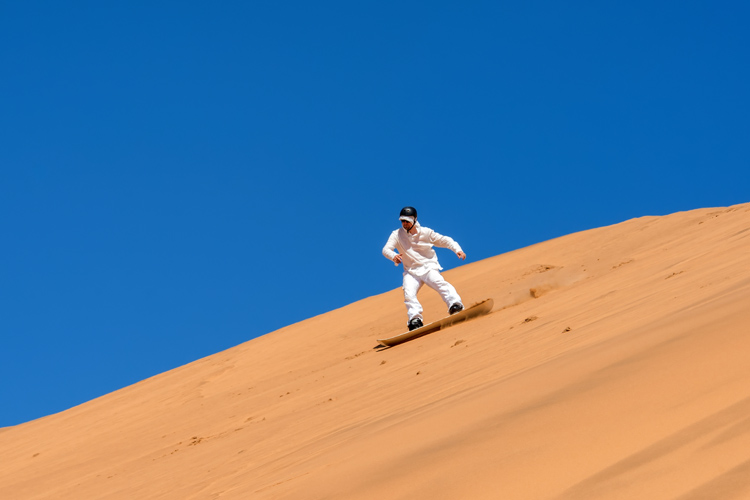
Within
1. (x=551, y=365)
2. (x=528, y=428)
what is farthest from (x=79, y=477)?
(x=528, y=428)

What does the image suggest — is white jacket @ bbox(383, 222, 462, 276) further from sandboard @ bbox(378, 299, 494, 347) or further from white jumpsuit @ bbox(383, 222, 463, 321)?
sandboard @ bbox(378, 299, 494, 347)

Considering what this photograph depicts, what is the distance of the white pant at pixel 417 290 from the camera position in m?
9.66

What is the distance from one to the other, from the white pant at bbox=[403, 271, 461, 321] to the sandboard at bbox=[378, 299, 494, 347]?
0.43m

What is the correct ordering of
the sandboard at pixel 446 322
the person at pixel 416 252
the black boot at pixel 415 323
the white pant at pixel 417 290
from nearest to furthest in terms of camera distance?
1. the sandboard at pixel 446 322
2. the black boot at pixel 415 323
3. the white pant at pixel 417 290
4. the person at pixel 416 252

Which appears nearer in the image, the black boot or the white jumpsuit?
the black boot

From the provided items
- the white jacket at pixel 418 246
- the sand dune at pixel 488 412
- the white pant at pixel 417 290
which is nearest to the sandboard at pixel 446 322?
the sand dune at pixel 488 412

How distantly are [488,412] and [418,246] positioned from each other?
21.4 feet

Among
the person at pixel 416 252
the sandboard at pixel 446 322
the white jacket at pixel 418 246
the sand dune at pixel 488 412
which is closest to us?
the sand dune at pixel 488 412

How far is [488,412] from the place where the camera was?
3598mm

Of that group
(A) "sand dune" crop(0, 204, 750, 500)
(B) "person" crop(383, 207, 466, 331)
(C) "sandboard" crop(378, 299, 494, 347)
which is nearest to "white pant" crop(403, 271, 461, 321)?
(B) "person" crop(383, 207, 466, 331)

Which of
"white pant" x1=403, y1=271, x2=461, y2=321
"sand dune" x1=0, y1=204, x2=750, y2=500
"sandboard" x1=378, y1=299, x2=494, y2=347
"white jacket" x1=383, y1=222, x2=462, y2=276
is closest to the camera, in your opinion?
"sand dune" x1=0, y1=204, x2=750, y2=500

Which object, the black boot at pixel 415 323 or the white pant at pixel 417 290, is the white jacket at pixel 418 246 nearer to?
the white pant at pixel 417 290

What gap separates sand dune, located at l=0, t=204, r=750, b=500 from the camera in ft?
8.29

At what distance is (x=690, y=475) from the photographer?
2.18 meters
